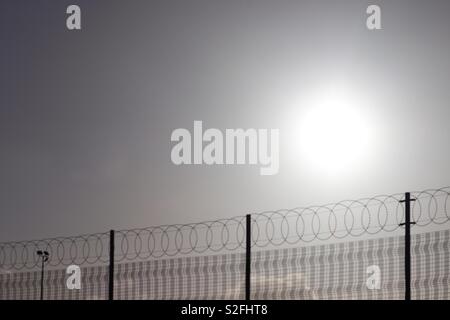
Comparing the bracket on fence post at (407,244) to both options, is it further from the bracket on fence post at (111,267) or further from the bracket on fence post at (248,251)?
the bracket on fence post at (111,267)

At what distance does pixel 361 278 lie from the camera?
2011 cm

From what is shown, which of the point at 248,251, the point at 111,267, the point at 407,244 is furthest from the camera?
the point at 111,267

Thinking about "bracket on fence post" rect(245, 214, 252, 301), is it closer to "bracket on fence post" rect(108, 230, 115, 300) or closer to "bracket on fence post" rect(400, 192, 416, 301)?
"bracket on fence post" rect(400, 192, 416, 301)

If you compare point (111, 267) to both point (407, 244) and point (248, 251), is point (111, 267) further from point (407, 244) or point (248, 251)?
point (407, 244)

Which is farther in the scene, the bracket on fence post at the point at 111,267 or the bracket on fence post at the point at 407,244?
the bracket on fence post at the point at 111,267

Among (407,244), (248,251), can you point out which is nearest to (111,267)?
(248,251)

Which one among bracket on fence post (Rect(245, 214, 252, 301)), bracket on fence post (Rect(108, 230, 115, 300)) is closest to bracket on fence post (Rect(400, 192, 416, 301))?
bracket on fence post (Rect(245, 214, 252, 301))

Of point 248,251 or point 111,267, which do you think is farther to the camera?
point 111,267

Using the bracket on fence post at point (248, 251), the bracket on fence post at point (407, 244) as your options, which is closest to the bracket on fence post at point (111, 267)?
the bracket on fence post at point (248, 251)

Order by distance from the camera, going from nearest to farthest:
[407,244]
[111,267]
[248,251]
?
[407,244]
[248,251]
[111,267]
